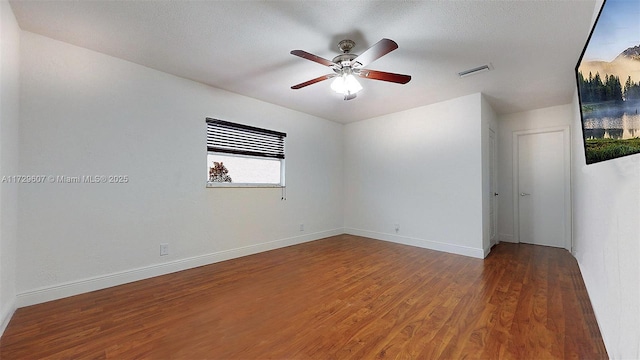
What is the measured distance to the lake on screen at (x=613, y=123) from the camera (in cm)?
102

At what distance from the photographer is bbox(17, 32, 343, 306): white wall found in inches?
→ 93.1

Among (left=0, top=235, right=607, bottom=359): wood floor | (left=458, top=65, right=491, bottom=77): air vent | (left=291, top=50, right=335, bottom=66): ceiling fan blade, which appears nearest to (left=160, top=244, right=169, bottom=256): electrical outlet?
(left=0, top=235, right=607, bottom=359): wood floor

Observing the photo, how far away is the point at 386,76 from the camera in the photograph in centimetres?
245

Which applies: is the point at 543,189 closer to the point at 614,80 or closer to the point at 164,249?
the point at 614,80

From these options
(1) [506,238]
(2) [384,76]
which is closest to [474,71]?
(2) [384,76]

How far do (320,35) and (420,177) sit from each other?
3076mm

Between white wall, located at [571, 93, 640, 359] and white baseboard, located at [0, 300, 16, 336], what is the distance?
3926 mm

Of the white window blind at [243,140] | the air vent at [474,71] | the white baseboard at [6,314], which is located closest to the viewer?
A: the white baseboard at [6,314]

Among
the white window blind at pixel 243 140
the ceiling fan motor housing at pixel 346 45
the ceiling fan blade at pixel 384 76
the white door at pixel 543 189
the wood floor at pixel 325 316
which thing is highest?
the ceiling fan motor housing at pixel 346 45

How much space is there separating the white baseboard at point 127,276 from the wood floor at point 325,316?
10cm

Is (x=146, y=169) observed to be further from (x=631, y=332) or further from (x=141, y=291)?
(x=631, y=332)

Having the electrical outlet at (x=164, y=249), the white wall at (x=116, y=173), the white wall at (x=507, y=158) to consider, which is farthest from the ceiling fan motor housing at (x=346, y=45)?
the white wall at (x=507, y=158)

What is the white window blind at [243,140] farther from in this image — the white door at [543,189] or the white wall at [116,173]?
the white door at [543,189]

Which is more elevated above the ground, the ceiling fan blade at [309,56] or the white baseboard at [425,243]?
the ceiling fan blade at [309,56]
